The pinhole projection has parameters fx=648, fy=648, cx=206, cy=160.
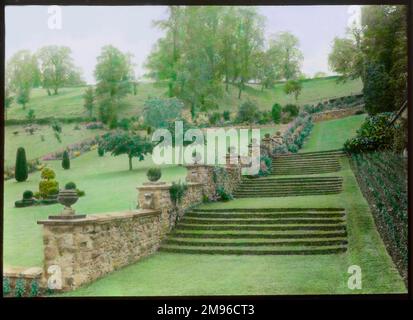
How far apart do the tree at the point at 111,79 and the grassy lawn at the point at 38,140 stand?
32cm

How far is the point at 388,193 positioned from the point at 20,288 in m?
4.59

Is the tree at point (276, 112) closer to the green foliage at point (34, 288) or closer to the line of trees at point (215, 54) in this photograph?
the line of trees at point (215, 54)

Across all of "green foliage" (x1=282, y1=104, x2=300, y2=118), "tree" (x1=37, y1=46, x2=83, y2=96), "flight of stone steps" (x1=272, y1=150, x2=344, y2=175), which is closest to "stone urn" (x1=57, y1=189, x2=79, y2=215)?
"tree" (x1=37, y1=46, x2=83, y2=96)

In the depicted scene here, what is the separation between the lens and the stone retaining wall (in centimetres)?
820

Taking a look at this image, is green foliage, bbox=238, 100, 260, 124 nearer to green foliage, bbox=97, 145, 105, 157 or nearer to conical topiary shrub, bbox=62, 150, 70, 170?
green foliage, bbox=97, 145, 105, 157

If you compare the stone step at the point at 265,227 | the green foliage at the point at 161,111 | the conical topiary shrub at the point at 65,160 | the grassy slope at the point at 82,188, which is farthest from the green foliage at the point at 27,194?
the stone step at the point at 265,227

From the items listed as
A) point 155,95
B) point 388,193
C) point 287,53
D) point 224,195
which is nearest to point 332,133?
point 388,193

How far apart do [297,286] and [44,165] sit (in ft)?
11.1

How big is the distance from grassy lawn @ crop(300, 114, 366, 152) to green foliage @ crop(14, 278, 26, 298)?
383 centimetres

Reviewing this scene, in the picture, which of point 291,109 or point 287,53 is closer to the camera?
point 287,53

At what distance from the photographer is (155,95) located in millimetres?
8164

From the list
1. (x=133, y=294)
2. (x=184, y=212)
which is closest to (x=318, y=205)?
(x=184, y=212)

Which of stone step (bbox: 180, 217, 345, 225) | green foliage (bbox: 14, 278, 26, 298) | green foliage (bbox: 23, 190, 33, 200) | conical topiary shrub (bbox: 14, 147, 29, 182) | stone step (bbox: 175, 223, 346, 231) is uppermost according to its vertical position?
conical topiary shrub (bbox: 14, 147, 29, 182)

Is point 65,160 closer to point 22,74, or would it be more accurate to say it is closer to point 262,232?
point 22,74
